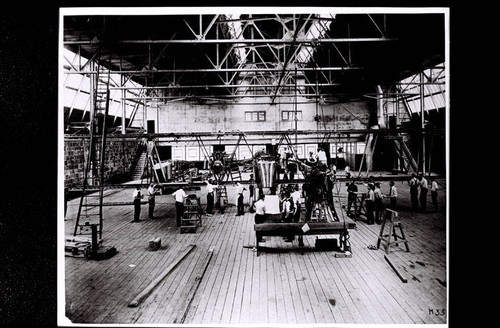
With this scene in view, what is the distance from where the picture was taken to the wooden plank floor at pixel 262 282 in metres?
4.99

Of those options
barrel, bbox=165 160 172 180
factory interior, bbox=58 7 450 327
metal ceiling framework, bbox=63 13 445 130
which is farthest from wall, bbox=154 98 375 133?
factory interior, bbox=58 7 450 327

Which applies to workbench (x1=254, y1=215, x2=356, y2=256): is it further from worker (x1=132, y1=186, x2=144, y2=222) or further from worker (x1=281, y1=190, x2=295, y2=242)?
worker (x1=132, y1=186, x2=144, y2=222)

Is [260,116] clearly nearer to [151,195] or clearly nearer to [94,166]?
[151,195]

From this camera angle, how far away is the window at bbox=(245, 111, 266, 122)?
94.7 ft

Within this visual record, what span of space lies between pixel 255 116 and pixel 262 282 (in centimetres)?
2310

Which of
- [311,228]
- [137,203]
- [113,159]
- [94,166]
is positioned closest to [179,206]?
[137,203]

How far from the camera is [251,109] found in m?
28.9

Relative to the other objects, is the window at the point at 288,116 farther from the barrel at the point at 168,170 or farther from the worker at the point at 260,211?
the worker at the point at 260,211

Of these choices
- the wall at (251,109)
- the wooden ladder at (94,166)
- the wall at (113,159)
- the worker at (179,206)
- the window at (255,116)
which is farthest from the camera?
the window at (255,116)

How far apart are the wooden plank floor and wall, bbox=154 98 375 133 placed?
1844cm

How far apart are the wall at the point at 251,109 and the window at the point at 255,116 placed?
26cm

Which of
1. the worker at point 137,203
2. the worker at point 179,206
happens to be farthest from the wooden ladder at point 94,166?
the worker at point 179,206
